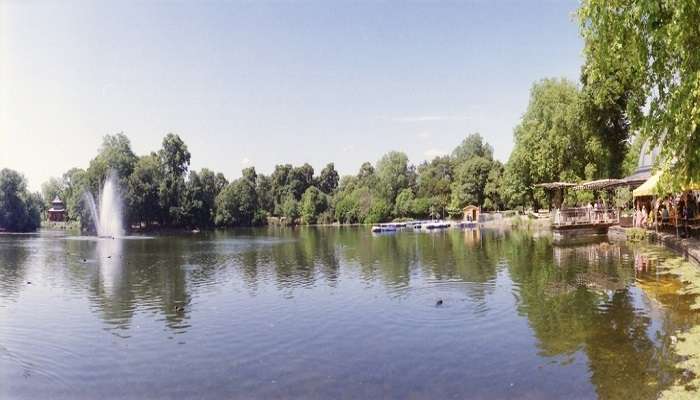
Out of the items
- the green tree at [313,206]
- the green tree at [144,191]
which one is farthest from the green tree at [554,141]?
the green tree at [313,206]

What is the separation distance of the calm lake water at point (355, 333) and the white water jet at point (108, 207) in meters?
70.5

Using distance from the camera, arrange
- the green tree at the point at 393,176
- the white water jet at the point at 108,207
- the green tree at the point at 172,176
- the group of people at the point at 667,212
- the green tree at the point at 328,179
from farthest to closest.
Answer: the green tree at the point at 328,179
the green tree at the point at 393,176
the green tree at the point at 172,176
the white water jet at the point at 108,207
the group of people at the point at 667,212

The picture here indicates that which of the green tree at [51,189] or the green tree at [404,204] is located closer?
the green tree at [404,204]

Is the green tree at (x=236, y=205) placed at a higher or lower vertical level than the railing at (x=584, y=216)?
higher

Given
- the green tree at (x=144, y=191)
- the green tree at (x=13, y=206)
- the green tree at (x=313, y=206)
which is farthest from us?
the green tree at (x=313, y=206)

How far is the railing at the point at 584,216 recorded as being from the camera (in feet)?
151

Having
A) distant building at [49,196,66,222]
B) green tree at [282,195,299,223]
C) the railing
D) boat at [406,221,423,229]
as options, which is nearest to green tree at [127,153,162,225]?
green tree at [282,195,299,223]

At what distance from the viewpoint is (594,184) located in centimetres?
4288

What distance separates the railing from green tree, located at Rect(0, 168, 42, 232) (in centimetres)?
9416

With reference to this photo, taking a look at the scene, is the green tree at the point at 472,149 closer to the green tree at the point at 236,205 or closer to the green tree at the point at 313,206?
the green tree at the point at 313,206

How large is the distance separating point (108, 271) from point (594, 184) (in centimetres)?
3593

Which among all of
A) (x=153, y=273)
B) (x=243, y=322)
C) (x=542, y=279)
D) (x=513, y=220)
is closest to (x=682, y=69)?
(x=542, y=279)

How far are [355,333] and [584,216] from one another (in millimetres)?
37676

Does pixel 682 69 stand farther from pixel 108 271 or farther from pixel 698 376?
pixel 108 271
